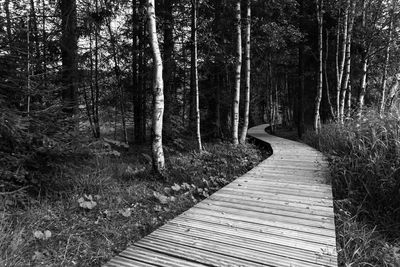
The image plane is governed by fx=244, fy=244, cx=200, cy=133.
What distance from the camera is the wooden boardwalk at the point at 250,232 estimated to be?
7.43 ft

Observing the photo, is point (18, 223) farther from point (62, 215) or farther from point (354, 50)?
point (354, 50)

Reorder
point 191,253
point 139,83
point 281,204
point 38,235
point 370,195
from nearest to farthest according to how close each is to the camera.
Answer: point 191,253 < point 38,235 < point 281,204 < point 370,195 < point 139,83

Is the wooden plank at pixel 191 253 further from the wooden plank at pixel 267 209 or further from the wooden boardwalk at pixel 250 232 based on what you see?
the wooden plank at pixel 267 209

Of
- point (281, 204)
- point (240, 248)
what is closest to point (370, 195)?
point (281, 204)

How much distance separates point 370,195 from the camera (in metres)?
3.79

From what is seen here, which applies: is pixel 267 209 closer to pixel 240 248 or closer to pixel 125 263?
pixel 240 248

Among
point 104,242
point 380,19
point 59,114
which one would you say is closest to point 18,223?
point 104,242

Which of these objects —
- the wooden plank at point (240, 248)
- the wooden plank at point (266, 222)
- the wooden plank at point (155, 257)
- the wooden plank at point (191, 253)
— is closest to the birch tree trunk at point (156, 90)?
the wooden plank at point (266, 222)

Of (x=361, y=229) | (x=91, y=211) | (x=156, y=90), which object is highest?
(x=156, y=90)

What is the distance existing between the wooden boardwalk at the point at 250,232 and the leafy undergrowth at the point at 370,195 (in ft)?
0.91

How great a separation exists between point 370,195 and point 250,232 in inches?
90.8

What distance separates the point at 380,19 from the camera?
1130 cm

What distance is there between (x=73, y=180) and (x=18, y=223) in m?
1.26

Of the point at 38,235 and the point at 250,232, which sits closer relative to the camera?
the point at 38,235
